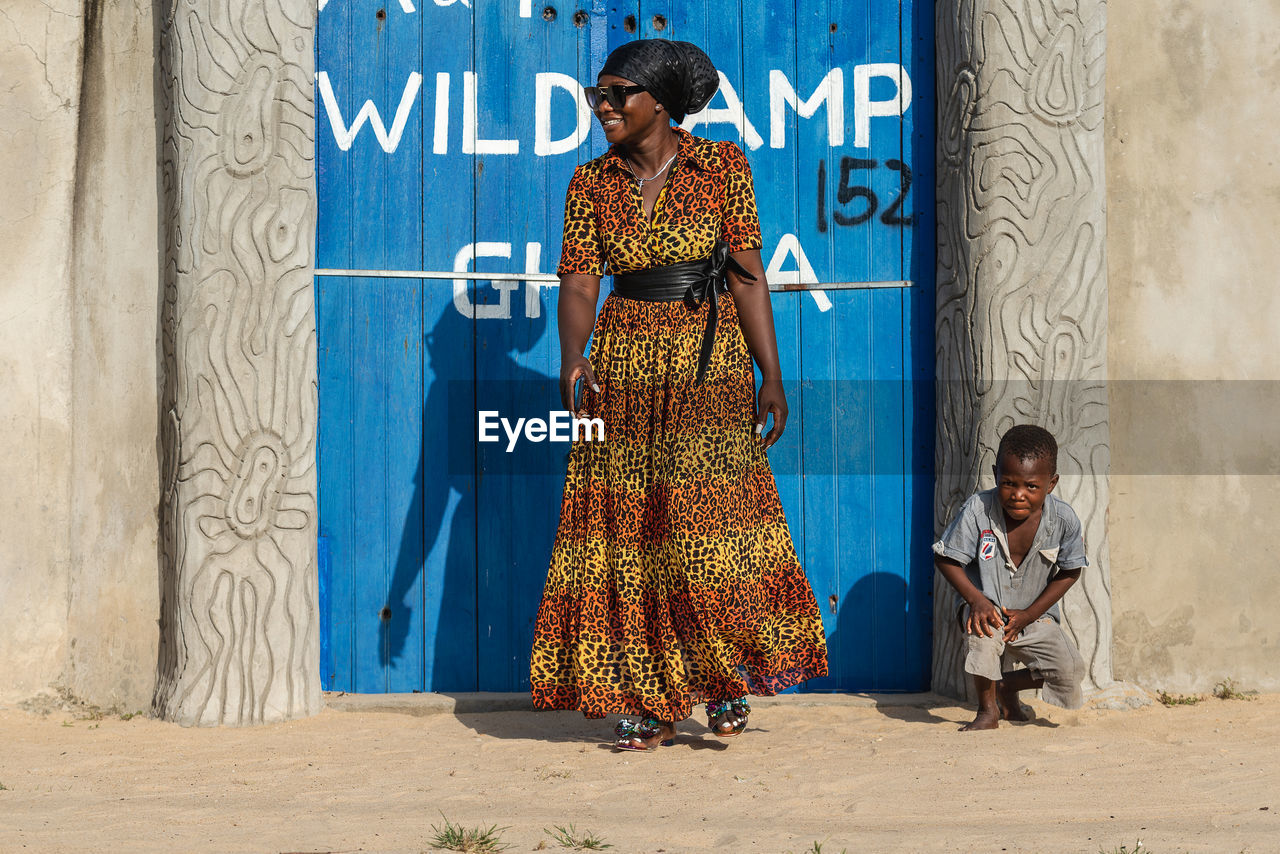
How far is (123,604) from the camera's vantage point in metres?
4.49

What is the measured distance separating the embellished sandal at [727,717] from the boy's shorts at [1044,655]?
0.74 m

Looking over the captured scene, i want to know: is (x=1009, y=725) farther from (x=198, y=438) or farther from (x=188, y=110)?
(x=188, y=110)

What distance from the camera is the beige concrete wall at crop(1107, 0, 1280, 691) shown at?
4562 millimetres

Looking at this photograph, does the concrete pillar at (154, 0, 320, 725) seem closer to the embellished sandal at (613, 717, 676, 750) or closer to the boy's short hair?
the embellished sandal at (613, 717, 676, 750)

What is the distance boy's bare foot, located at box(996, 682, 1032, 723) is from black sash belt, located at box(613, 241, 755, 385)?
4.85 ft

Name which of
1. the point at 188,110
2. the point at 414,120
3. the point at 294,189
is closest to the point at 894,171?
the point at 414,120

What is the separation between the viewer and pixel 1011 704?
424 centimetres

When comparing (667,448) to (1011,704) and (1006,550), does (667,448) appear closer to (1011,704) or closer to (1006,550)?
(1006,550)

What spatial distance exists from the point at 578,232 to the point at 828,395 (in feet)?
4.22

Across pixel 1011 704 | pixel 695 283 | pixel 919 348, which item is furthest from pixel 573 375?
pixel 1011 704

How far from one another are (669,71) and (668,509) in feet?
4.22

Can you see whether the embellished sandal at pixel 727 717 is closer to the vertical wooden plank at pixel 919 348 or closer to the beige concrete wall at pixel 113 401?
the vertical wooden plank at pixel 919 348

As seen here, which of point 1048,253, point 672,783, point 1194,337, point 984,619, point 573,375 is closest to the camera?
point 672,783

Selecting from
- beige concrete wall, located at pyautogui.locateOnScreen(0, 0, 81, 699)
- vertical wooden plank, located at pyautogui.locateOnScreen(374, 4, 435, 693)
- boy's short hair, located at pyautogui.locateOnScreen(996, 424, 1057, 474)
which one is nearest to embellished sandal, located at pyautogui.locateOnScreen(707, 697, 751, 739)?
boy's short hair, located at pyautogui.locateOnScreen(996, 424, 1057, 474)
